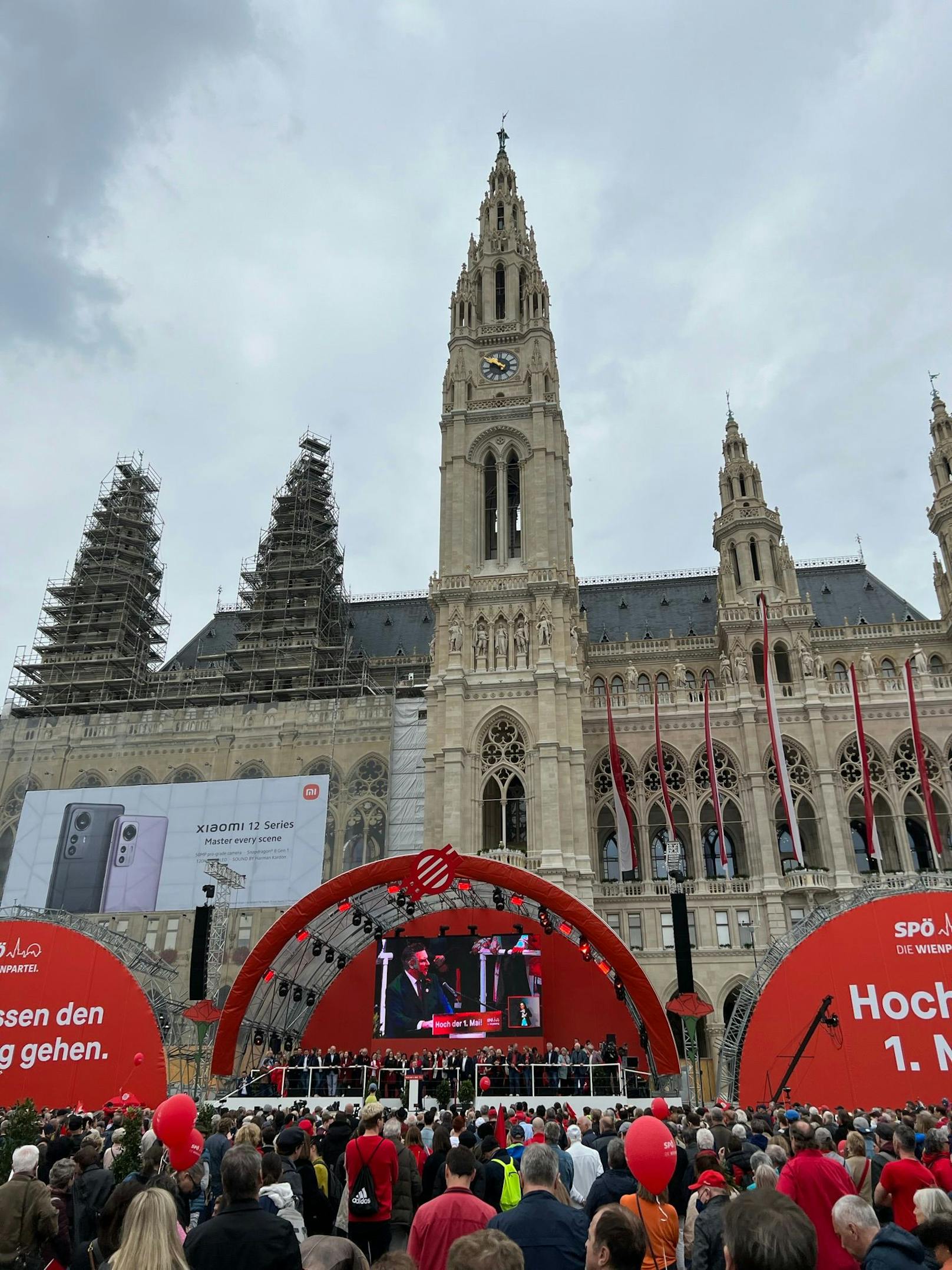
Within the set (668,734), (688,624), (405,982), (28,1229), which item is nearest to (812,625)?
(688,624)

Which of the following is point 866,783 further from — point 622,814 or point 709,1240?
point 709,1240

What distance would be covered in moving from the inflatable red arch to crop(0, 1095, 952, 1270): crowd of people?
48.6 feet

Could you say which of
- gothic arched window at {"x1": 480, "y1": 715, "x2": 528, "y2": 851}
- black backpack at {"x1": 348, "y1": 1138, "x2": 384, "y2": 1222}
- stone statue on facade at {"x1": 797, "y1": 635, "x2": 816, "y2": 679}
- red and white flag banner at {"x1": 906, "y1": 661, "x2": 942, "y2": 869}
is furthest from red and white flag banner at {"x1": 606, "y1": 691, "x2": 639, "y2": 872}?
black backpack at {"x1": 348, "y1": 1138, "x2": 384, "y2": 1222}

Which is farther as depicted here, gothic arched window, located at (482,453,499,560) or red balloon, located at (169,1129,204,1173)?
gothic arched window, located at (482,453,499,560)

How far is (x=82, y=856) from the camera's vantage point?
3928 cm

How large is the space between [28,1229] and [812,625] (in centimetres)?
4329

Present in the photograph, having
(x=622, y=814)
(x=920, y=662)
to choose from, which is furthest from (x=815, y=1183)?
(x=920, y=662)

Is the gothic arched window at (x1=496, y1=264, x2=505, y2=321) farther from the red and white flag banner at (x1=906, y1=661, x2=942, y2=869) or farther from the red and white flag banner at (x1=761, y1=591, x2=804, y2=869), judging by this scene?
the red and white flag banner at (x1=906, y1=661, x2=942, y2=869)

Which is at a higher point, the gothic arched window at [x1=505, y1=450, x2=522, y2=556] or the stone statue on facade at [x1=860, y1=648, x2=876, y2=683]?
the gothic arched window at [x1=505, y1=450, x2=522, y2=556]

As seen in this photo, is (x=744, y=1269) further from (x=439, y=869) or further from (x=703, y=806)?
(x=703, y=806)

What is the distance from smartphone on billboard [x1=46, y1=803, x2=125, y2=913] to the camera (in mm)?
38438

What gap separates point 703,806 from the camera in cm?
4019

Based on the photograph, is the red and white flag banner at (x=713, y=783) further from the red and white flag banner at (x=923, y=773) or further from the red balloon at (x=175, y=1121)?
the red balloon at (x=175, y=1121)

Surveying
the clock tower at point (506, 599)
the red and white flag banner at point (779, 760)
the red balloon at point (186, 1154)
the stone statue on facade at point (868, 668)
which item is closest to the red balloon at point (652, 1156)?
the red balloon at point (186, 1154)
